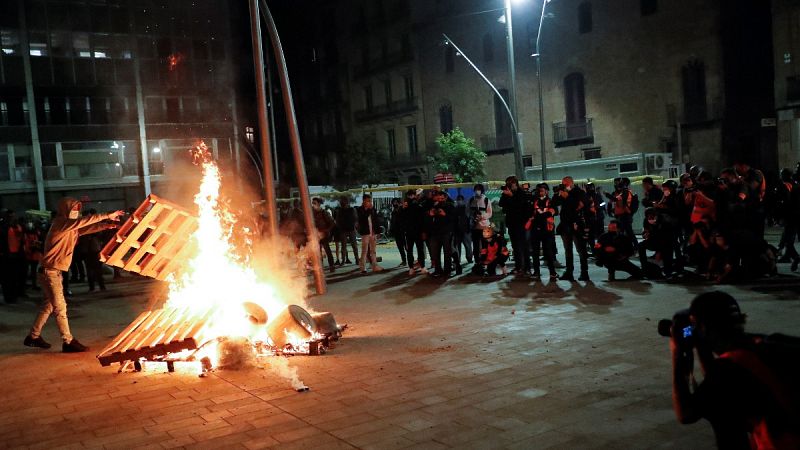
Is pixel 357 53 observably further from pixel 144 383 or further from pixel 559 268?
pixel 144 383

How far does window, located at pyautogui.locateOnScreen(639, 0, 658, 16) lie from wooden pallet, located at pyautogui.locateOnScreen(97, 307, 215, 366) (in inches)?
1333

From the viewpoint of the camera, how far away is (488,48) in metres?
43.9

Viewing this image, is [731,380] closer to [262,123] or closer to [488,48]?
[262,123]

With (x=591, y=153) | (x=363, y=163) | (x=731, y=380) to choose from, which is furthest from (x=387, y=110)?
(x=731, y=380)

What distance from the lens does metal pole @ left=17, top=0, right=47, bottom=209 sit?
141 feet

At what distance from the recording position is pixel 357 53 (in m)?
54.2

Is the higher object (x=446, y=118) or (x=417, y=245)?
(x=446, y=118)

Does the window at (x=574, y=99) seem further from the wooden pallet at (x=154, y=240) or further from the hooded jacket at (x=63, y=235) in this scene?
the hooded jacket at (x=63, y=235)

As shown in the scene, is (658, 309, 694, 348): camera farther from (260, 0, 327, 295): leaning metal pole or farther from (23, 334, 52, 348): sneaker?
(23, 334, 52, 348): sneaker

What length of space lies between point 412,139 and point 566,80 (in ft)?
47.0

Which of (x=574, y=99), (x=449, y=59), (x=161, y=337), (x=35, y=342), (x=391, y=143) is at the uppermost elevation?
(x=449, y=59)

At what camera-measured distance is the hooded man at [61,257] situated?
8.68m

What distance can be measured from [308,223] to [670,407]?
634 cm

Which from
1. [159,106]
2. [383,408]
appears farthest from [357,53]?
[383,408]
